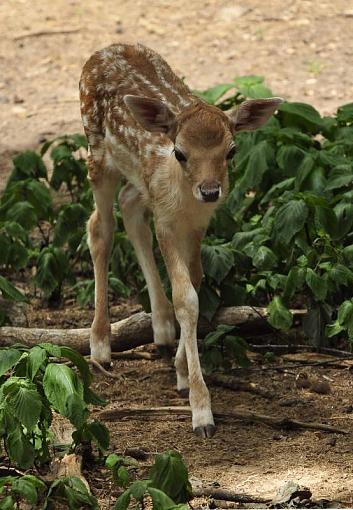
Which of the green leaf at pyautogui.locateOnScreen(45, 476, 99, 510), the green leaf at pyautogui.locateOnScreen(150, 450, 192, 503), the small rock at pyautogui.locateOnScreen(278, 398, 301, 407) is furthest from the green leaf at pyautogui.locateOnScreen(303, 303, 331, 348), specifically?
the green leaf at pyautogui.locateOnScreen(45, 476, 99, 510)

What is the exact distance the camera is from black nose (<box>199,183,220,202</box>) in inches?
255

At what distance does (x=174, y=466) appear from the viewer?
16.6 feet

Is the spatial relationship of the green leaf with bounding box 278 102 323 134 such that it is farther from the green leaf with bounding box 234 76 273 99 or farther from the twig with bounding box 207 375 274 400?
the twig with bounding box 207 375 274 400

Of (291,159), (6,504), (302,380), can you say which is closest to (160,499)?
(6,504)

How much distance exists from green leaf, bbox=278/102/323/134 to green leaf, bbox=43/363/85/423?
14.0 feet

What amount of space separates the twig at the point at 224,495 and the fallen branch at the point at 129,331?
2.06 meters

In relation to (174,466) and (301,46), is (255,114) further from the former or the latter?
(301,46)

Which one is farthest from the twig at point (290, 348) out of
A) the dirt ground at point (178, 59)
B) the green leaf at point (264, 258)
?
the green leaf at point (264, 258)

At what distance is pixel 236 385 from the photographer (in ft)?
23.8

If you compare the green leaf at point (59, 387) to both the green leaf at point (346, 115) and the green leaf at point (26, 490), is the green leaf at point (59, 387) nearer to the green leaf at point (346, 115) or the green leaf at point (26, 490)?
the green leaf at point (26, 490)

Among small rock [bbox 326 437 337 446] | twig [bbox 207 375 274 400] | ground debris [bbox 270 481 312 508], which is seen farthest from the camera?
twig [bbox 207 375 274 400]

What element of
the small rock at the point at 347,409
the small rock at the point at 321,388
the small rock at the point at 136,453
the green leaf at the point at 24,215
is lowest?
the small rock at the point at 321,388

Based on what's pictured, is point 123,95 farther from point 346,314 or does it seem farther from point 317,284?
point 346,314

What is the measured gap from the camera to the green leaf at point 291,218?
24.2 feet
